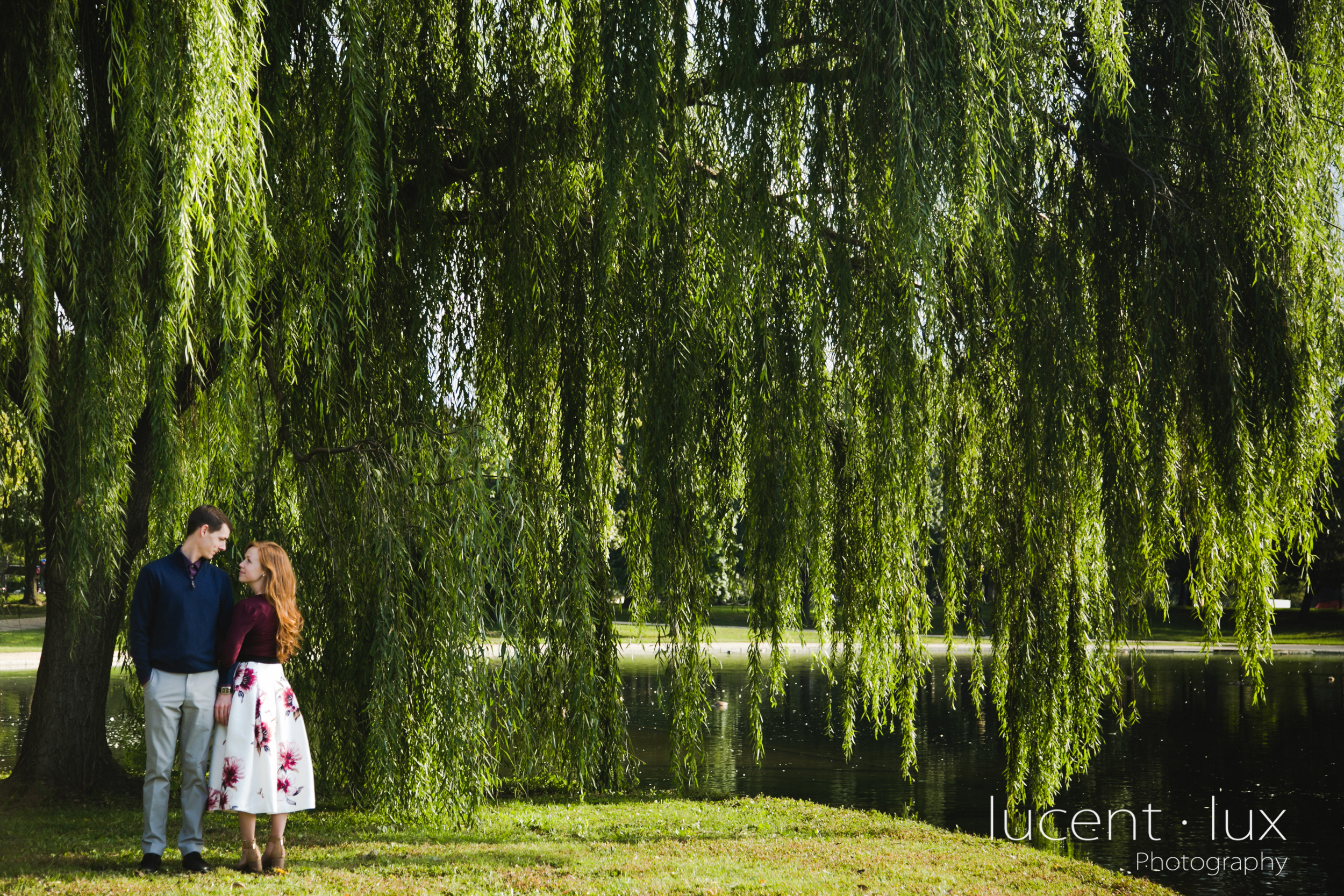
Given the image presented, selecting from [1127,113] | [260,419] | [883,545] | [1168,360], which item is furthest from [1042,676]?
[260,419]

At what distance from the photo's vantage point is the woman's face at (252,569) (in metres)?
4.13

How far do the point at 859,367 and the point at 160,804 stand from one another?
373 cm

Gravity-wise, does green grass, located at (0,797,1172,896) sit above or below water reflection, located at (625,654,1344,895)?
above

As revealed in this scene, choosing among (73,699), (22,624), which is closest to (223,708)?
(73,699)

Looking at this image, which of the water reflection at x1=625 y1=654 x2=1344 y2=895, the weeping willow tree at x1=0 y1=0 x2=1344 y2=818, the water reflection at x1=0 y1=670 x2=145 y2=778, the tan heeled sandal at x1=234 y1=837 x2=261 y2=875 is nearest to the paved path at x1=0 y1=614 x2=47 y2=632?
the water reflection at x1=0 y1=670 x2=145 y2=778

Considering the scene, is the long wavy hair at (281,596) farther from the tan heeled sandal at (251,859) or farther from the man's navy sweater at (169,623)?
the tan heeled sandal at (251,859)

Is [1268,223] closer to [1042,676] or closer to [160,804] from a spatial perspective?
[1042,676]

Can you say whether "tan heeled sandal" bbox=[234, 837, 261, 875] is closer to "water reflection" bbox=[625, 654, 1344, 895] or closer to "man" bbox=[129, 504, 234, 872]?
"man" bbox=[129, 504, 234, 872]

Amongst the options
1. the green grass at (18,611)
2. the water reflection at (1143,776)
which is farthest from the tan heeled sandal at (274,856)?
the green grass at (18,611)

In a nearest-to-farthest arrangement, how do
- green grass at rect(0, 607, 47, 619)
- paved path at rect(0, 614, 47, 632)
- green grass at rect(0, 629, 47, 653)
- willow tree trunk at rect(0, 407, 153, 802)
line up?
willow tree trunk at rect(0, 407, 153, 802) < green grass at rect(0, 629, 47, 653) < paved path at rect(0, 614, 47, 632) < green grass at rect(0, 607, 47, 619)

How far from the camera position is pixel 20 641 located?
90.2ft

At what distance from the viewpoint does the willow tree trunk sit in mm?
6871

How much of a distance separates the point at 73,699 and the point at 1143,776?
1082cm

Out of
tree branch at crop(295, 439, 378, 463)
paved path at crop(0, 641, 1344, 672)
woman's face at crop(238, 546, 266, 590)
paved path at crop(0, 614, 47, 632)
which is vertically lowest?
paved path at crop(0, 641, 1344, 672)
